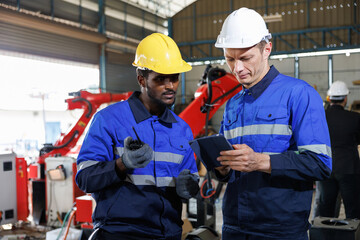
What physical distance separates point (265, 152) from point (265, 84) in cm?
40

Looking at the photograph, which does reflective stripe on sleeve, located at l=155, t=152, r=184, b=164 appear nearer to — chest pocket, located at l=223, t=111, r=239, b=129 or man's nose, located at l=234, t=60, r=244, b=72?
chest pocket, located at l=223, t=111, r=239, b=129

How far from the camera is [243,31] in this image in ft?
6.57

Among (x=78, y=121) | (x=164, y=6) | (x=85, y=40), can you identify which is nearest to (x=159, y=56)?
(x=78, y=121)

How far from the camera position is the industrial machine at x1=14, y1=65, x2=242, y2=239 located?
5035mm

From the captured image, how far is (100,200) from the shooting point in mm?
2066

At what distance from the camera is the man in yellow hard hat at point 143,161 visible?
1982 millimetres

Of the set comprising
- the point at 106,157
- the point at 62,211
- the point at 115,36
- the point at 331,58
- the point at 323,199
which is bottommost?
the point at 62,211

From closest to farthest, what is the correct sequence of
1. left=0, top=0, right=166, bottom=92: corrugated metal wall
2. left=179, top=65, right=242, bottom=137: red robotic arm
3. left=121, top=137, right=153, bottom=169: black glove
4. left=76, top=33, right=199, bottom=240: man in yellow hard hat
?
left=121, top=137, right=153, bottom=169: black glove → left=76, top=33, right=199, bottom=240: man in yellow hard hat → left=179, top=65, right=242, bottom=137: red robotic arm → left=0, top=0, right=166, bottom=92: corrugated metal wall

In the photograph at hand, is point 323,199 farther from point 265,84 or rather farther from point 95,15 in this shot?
point 95,15

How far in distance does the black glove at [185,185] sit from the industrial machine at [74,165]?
85.1 inches

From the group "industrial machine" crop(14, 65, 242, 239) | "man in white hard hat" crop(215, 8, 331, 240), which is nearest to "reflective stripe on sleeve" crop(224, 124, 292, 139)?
"man in white hard hat" crop(215, 8, 331, 240)

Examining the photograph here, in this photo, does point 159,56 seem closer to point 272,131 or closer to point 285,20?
point 272,131

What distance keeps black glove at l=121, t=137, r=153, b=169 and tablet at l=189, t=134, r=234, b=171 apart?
0.26 m

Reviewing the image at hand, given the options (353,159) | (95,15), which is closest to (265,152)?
(353,159)
